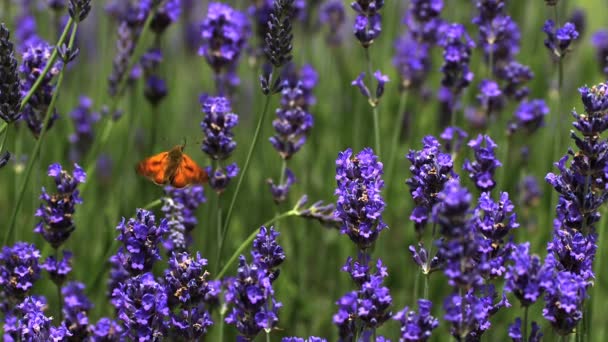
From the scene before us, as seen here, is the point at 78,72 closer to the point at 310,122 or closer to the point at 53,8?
the point at 53,8

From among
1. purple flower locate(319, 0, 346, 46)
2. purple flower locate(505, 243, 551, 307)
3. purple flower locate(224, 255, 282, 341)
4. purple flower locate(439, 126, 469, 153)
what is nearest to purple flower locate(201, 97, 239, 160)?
purple flower locate(224, 255, 282, 341)

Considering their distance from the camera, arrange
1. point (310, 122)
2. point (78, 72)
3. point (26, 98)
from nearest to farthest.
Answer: point (26, 98) < point (310, 122) < point (78, 72)

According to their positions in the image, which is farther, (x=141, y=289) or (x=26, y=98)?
(x=26, y=98)

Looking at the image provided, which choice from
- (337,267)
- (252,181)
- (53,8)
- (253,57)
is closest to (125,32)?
(53,8)

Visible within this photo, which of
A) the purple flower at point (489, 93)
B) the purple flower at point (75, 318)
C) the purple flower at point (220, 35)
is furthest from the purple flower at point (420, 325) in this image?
the purple flower at point (220, 35)

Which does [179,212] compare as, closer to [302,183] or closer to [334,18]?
[302,183]

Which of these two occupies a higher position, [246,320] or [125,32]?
[125,32]

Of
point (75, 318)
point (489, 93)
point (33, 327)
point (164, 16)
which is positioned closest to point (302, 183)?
point (164, 16)
